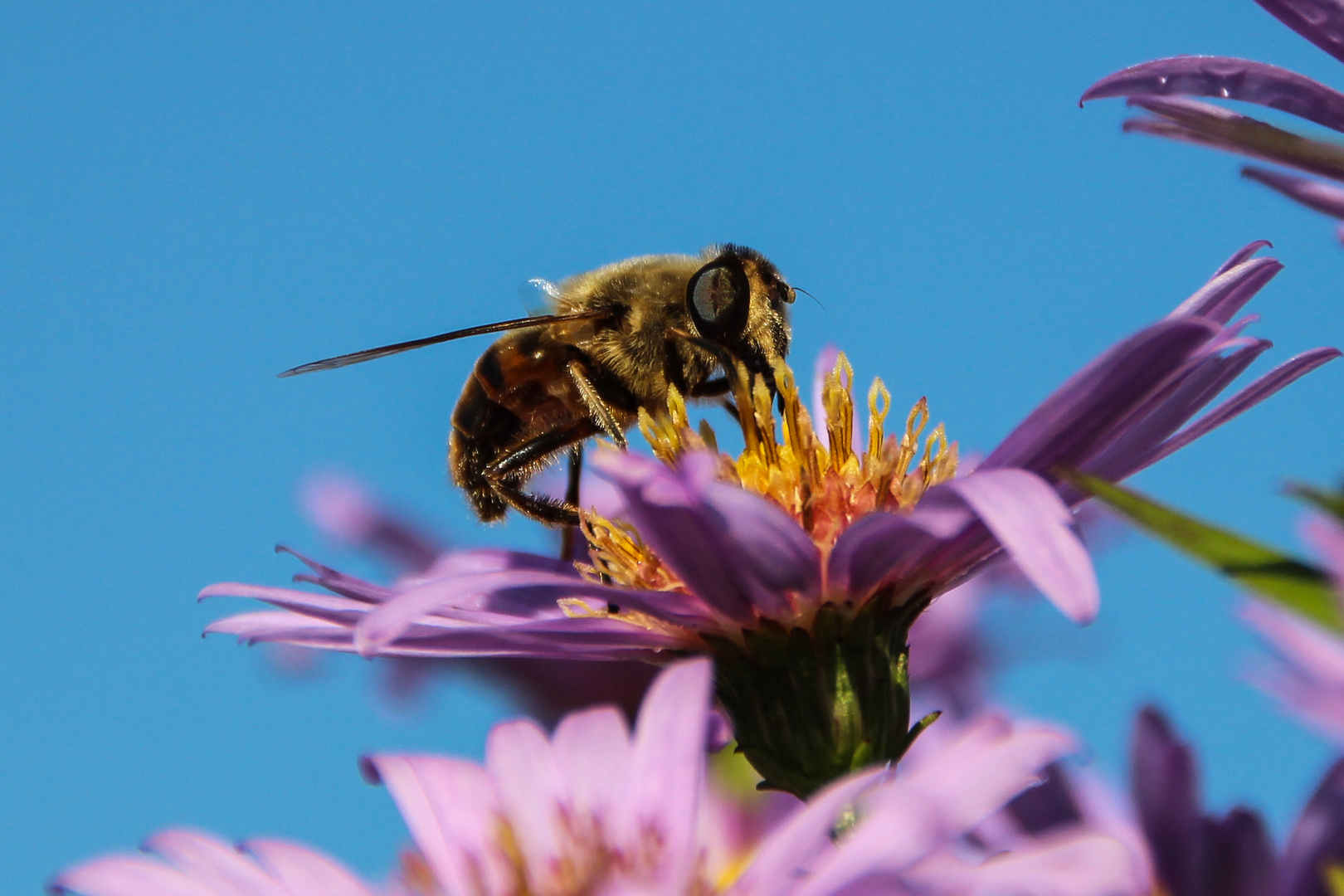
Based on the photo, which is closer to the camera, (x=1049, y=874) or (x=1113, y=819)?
(x=1049, y=874)

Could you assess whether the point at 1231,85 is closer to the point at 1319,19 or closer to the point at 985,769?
the point at 1319,19

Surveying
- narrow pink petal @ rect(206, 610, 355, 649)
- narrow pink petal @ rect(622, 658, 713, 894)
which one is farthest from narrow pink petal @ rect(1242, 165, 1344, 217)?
narrow pink petal @ rect(206, 610, 355, 649)

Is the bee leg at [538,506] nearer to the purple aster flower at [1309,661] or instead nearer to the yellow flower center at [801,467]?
the yellow flower center at [801,467]

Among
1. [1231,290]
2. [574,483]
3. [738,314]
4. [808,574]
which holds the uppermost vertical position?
[738,314]

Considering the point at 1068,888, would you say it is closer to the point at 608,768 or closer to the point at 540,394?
the point at 608,768

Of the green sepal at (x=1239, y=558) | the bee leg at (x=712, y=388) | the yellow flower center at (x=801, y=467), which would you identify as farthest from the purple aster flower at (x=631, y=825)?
the bee leg at (x=712, y=388)

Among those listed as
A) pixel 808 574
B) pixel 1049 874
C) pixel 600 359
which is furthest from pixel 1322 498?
pixel 600 359
